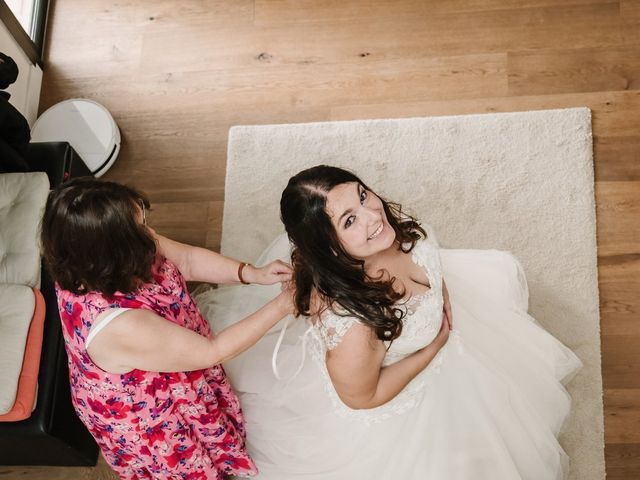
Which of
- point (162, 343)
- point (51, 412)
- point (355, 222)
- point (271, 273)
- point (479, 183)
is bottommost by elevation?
point (51, 412)

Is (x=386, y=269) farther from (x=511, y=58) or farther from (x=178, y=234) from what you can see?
(x=511, y=58)

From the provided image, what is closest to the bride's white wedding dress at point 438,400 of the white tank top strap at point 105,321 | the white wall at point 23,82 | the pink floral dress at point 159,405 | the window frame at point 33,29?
the pink floral dress at point 159,405

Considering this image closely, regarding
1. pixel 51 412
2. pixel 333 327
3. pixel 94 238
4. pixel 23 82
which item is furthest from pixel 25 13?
pixel 333 327

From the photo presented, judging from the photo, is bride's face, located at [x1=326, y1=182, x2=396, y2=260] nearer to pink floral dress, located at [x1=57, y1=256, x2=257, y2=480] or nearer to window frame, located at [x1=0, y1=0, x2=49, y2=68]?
pink floral dress, located at [x1=57, y1=256, x2=257, y2=480]

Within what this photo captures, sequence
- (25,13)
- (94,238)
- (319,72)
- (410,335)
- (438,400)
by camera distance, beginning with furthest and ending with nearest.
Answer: (25,13) < (319,72) < (438,400) < (410,335) < (94,238)

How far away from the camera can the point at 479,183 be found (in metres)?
2.49

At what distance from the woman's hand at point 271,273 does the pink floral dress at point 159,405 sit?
7.9 inches

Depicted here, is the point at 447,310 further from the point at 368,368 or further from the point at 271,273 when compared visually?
the point at 271,273

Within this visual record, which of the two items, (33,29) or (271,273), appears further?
(33,29)

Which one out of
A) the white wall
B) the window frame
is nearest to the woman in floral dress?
the white wall

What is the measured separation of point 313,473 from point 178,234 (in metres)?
1.18

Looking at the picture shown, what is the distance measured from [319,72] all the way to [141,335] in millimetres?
1666

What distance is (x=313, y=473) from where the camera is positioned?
1901mm

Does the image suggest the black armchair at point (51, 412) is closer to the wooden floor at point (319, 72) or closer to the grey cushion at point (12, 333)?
the grey cushion at point (12, 333)
